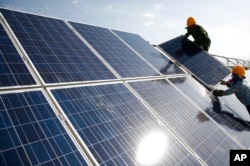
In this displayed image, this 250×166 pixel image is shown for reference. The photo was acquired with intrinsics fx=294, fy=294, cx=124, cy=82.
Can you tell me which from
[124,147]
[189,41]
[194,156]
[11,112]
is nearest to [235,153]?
[194,156]

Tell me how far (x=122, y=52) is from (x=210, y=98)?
458 centimetres

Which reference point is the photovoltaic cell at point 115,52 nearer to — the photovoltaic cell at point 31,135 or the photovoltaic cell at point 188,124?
the photovoltaic cell at point 188,124

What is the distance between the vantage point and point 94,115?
296 inches

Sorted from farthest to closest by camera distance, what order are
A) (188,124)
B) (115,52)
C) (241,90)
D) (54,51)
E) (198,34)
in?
(198,34)
(241,90)
(115,52)
(188,124)
(54,51)

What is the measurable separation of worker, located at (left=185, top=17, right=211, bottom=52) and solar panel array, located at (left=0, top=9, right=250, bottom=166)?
6.73 meters

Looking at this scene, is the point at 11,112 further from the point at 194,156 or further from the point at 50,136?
the point at 194,156

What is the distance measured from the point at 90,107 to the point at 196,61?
10612 millimetres

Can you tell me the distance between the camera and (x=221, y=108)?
42.7 ft

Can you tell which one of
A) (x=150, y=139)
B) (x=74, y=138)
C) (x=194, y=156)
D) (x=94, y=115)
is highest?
(x=94, y=115)

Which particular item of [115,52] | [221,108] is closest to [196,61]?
[221,108]

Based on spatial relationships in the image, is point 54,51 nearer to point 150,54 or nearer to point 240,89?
point 150,54

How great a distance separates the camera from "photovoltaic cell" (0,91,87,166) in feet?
16.9

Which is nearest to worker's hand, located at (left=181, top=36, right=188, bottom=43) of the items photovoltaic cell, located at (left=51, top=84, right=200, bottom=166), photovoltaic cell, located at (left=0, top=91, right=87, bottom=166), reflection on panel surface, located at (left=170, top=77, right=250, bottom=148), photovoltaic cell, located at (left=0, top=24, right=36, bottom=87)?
reflection on panel surface, located at (left=170, top=77, right=250, bottom=148)

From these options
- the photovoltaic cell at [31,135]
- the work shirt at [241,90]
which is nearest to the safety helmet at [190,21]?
the work shirt at [241,90]
